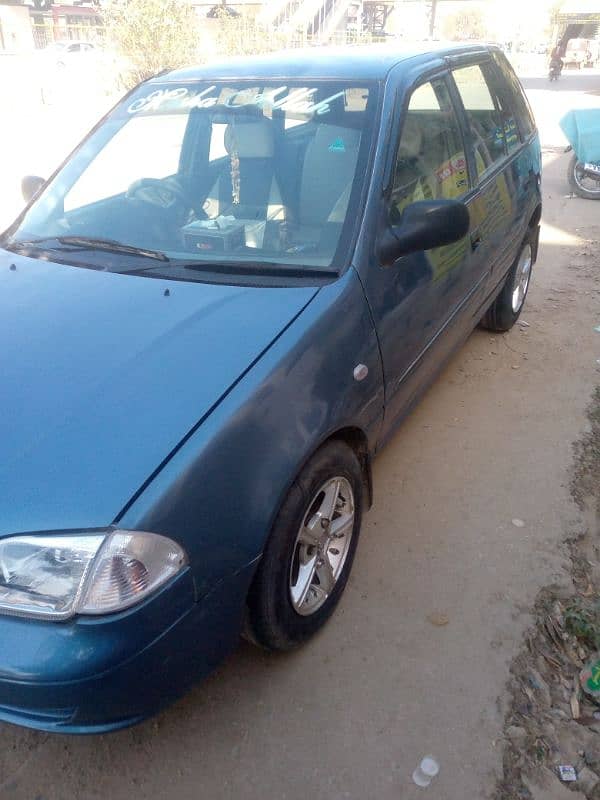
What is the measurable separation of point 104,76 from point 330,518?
18068mm

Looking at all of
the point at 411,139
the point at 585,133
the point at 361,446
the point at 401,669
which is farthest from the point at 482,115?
the point at 585,133

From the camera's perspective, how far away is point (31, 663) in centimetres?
149

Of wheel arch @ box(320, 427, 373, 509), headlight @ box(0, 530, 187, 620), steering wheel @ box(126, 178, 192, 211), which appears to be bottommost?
wheel arch @ box(320, 427, 373, 509)

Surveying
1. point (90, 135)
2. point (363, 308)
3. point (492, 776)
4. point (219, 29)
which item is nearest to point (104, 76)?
point (219, 29)

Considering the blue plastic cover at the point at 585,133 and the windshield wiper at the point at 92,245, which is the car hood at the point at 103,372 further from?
the blue plastic cover at the point at 585,133

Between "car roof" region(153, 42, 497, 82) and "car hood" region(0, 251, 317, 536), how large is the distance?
3.72 ft

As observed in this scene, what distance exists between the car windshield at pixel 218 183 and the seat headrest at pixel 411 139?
17cm

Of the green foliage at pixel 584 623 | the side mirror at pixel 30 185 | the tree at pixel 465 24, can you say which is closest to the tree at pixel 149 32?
the side mirror at pixel 30 185

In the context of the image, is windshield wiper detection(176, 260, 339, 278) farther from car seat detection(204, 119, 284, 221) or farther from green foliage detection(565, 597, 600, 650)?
green foliage detection(565, 597, 600, 650)

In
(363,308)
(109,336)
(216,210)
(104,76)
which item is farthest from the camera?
(104,76)

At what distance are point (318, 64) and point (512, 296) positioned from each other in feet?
7.59

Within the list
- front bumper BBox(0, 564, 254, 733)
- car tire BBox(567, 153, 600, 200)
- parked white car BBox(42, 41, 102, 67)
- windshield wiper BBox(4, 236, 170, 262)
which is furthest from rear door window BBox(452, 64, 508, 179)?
parked white car BBox(42, 41, 102, 67)

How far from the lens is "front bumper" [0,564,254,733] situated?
150cm

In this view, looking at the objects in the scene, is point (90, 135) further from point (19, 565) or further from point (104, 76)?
point (104, 76)
